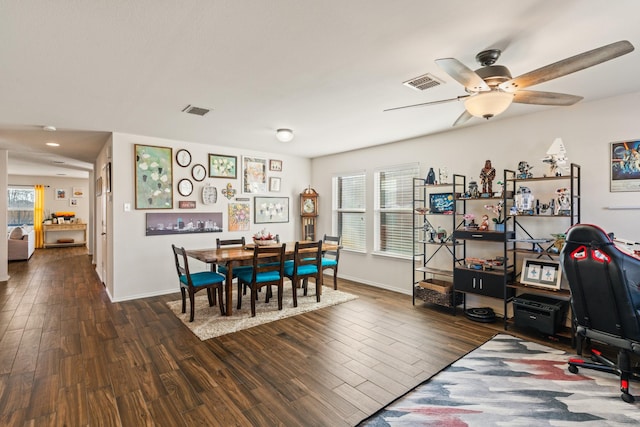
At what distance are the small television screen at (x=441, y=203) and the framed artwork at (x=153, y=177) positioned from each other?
3930mm

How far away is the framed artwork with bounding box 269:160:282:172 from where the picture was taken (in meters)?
6.10

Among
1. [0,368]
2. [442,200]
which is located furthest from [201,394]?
[442,200]

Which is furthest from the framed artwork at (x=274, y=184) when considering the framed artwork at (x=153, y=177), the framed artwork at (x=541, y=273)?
the framed artwork at (x=541, y=273)

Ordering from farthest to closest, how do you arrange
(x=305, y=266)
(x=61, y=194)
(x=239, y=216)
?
1. (x=61, y=194)
2. (x=239, y=216)
3. (x=305, y=266)

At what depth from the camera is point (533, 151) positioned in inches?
142

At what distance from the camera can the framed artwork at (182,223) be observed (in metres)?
4.79

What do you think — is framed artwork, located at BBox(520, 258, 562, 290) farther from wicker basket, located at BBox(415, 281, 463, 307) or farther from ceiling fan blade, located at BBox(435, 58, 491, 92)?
ceiling fan blade, located at BBox(435, 58, 491, 92)

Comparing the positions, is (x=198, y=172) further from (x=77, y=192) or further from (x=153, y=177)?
(x=77, y=192)

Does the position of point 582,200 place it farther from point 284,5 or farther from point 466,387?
point 284,5

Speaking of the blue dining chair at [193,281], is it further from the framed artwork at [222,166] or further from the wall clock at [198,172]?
the framed artwork at [222,166]

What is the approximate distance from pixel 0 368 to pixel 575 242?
4694mm

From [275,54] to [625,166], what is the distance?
3428 millimetres

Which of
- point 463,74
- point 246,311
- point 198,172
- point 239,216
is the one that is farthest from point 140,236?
point 463,74

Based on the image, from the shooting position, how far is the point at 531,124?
361 cm
